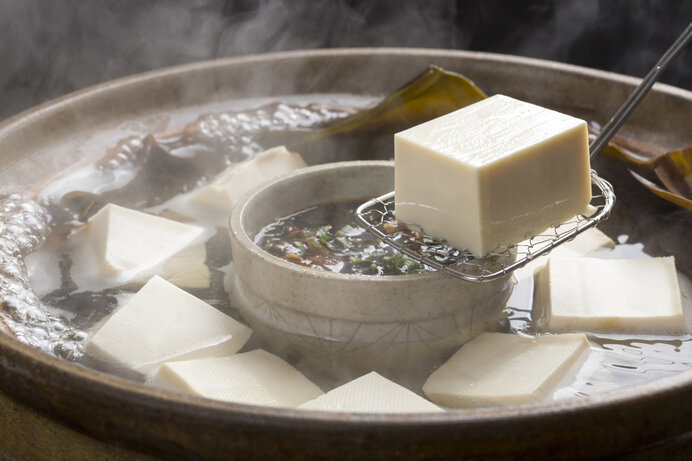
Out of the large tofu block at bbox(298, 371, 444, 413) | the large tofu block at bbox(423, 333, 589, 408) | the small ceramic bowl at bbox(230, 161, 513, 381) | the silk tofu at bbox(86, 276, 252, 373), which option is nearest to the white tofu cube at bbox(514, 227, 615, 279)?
the small ceramic bowl at bbox(230, 161, 513, 381)

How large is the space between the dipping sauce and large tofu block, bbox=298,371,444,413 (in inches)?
12.7

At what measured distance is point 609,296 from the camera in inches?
68.2

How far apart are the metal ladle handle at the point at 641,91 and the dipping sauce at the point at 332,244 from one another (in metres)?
0.58

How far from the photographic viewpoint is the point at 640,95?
1860 mm

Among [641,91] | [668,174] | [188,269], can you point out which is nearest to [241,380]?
[188,269]

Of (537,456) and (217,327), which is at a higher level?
(537,456)

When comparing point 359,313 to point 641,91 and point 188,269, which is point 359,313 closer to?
point 188,269

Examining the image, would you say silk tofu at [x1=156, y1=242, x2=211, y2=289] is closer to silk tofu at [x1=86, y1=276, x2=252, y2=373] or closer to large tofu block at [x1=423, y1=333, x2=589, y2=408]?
silk tofu at [x1=86, y1=276, x2=252, y2=373]

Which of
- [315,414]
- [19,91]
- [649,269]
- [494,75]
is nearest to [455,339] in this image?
[649,269]

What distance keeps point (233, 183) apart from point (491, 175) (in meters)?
0.93

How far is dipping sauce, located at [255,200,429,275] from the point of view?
1.70 m

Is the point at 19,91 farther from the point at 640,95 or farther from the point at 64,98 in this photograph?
the point at 640,95

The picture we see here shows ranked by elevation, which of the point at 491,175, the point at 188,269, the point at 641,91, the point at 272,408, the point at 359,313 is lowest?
the point at 188,269

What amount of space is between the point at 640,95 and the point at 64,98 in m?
1.76
